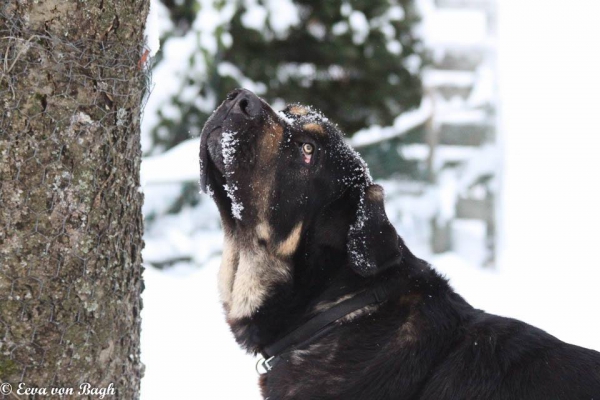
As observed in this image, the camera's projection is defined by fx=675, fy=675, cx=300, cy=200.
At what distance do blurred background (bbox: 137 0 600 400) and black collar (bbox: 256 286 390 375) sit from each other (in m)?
3.76

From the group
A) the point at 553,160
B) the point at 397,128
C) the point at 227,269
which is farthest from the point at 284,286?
the point at 553,160

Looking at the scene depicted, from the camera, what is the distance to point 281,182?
10.3ft

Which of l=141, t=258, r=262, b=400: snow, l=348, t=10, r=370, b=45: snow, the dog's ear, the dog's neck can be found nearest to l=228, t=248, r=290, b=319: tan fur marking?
the dog's neck

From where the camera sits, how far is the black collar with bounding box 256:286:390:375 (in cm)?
290

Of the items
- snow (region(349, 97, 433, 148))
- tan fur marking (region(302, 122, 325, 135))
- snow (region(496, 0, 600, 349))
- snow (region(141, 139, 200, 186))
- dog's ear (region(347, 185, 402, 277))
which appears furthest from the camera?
snow (region(349, 97, 433, 148))

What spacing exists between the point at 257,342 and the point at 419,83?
850 cm

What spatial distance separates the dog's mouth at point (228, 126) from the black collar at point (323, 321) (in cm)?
77

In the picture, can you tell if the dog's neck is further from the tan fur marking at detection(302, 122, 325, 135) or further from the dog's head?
the tan fur marking at detection(302, 122, 325, 135)

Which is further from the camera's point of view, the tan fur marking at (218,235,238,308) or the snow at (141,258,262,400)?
the snow at (141,258,262,400)

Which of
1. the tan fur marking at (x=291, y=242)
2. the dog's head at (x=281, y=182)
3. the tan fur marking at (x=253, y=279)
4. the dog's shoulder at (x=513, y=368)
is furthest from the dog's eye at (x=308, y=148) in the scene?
the dog's shoulder at (x=513, y=368)

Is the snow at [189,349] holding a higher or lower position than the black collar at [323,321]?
lower

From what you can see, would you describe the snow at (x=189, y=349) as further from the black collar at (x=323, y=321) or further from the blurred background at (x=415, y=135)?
the black collar at (x=323, y=321)

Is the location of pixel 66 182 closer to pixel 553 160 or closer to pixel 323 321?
pixel 323 321

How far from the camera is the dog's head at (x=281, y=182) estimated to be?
303 cm
